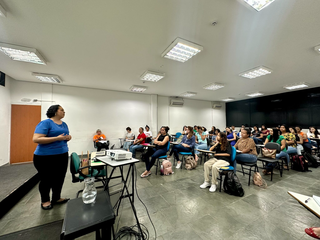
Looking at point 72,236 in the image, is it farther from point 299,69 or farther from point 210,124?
point 210,124

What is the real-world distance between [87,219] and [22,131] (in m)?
5.84

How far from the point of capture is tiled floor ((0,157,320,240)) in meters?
1.73

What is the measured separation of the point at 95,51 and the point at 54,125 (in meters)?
1.93

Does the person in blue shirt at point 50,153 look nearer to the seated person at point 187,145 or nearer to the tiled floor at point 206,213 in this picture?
the tiled floor at point 206,213

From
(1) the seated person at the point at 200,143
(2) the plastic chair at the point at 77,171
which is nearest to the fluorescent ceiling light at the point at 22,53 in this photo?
(2) the plastic chair at the point at 77,171

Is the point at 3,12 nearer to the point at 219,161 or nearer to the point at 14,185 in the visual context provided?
the point at 14,185

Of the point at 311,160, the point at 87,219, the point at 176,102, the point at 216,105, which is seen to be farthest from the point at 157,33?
the point at 216,105

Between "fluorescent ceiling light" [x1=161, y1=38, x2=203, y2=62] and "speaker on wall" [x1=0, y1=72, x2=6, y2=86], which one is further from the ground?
"fluorescent ceiling light" [x1=161, y1=38, x2=203, y2=62]

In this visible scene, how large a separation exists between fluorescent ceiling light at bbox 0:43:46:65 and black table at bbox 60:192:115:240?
132 inches

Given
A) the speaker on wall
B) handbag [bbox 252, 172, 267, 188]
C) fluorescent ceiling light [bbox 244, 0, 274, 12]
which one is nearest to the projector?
fluorescent ceiling light [bbox 244, 0, 274, 12]

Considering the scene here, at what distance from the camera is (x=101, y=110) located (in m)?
6.29

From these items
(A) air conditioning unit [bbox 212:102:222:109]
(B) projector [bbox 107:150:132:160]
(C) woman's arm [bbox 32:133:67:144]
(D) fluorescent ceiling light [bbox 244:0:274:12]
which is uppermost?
(D) fluorescent ceiling light [bbox 244:0:274:12]

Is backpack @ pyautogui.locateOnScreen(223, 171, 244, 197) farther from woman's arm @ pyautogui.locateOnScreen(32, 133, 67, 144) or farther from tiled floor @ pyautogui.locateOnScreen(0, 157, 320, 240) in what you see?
woman's arm @ pyautogui.locateOnScreen(32, 133, 67, 144)

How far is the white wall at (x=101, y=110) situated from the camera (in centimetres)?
525
